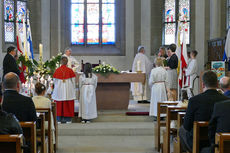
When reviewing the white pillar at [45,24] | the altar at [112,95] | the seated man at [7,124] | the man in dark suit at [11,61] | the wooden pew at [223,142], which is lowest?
the altar at [112,95]

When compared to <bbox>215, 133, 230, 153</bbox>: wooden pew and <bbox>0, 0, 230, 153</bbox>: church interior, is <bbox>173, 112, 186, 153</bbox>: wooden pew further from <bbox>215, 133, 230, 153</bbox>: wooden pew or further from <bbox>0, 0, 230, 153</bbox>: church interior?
<bbox>215, 133, 230, 153</bbox>: wooden pew

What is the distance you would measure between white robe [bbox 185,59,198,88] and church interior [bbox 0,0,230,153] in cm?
4

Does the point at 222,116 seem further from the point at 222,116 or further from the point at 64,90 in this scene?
the point at 64,90

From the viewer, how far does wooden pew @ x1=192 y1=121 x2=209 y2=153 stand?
5.00 m

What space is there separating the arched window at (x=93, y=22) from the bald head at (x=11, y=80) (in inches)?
493

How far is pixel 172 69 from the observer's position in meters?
11.8

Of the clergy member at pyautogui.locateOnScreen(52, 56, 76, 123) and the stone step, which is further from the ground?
the clergy member at pyautogui.locateOnScreen(52, 56, 76, 123)

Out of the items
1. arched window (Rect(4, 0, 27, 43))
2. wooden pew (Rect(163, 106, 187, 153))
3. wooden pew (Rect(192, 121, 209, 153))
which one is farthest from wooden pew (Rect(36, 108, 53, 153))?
arched window (Rect(4, 0, 27, 43))

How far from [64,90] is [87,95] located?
636 mm

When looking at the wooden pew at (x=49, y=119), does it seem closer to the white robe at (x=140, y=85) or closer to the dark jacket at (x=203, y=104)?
the dark jacket at (x=203, y=104)

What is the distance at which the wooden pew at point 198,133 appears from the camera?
5.00 m

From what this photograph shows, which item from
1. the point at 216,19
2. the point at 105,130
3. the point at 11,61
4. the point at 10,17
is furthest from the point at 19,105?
the point at 216,19

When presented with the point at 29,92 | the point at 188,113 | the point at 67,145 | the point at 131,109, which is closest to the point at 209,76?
the point at 188,113

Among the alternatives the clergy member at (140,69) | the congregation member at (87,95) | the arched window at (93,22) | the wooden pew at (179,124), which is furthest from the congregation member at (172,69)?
the arched window at (93,22)
